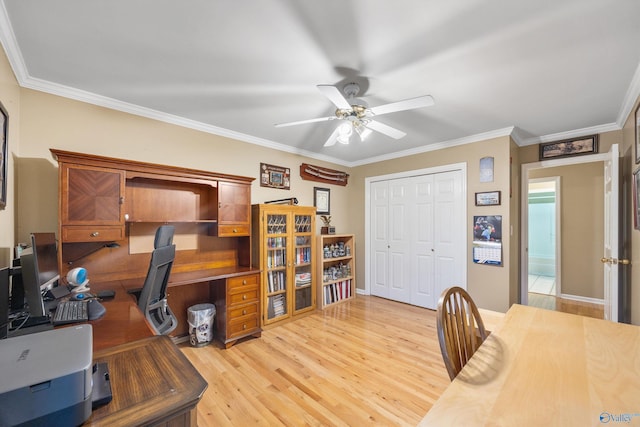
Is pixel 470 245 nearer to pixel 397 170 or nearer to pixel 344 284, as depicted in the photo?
pixel 397 170

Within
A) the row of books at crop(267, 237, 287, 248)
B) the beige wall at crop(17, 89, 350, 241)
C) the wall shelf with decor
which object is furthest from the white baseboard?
the beige wall at crop(17, 89, 350, 241)

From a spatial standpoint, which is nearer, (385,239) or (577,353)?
(577,353)

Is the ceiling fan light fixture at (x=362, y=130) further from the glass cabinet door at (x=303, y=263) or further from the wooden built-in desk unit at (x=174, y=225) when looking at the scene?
the glass cabinet door at (x=303, y=263)


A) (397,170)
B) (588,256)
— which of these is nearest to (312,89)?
(397,170)

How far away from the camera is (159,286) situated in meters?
1.91

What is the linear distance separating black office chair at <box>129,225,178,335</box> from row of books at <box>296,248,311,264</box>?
1.75 m

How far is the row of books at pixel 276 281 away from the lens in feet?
10.7

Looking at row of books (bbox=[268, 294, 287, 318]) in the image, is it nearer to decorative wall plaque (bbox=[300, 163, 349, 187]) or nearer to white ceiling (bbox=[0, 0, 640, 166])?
decorative wall plaque (bbox=[300, 163, 349, 187])

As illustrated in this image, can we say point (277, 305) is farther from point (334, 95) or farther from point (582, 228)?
point (582, 228)

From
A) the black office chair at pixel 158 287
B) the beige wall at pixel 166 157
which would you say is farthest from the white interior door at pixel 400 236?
the black office chair at pixel 158 287

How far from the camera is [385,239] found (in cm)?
437

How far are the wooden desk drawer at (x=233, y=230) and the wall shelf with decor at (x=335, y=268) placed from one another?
125 centimetres

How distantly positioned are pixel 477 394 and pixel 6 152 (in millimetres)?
2876

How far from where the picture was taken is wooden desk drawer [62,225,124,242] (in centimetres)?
198
